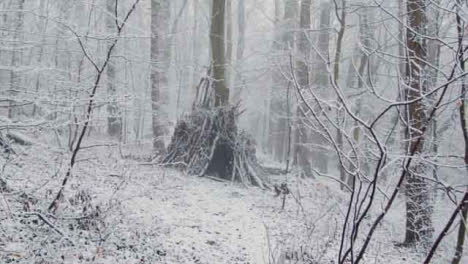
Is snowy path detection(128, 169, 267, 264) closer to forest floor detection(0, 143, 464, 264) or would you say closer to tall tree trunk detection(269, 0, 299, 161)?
forest floor detection(0, 143, 464, 264)

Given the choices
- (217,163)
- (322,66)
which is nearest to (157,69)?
(217,163)

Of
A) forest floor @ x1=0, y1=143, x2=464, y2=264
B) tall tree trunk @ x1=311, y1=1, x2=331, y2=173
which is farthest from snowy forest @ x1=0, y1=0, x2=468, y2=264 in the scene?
tall tree trunk @ x1=311, y1=1, x2=331, y2=173

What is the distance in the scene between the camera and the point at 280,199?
30.3 feet

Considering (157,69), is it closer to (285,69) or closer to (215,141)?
(215,141)

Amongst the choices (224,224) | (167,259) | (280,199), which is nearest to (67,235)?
(167,259)

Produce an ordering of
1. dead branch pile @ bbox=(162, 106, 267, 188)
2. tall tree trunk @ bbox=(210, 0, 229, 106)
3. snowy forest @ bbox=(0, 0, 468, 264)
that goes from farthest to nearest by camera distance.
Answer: tall tree trunk @ bbox=(210, 0, 229, 106)
dead branch pile @ bbox=(162, 106, 267, 188)
snowy forest @ bbox=(0, 0, 468, 264)

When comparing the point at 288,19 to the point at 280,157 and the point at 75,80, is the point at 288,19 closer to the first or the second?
the point at 280,157

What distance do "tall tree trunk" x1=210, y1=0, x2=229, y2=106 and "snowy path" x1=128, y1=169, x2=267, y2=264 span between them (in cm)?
226

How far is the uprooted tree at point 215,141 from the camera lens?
10109 millimetres

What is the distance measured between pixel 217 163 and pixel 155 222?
428cm

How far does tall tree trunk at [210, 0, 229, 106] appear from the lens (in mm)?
10320

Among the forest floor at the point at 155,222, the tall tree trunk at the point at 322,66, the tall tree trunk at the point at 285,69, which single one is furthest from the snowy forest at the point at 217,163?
the tall tree trunk at the point at 285,69

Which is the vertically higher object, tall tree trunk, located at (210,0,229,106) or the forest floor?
tall tree trunk, located at (210,0,229,106)

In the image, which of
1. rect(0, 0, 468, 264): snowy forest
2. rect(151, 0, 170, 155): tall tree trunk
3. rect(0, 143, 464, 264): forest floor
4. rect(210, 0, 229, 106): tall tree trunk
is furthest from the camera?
rect(151, 0, 170, 155): tall tree trunk
